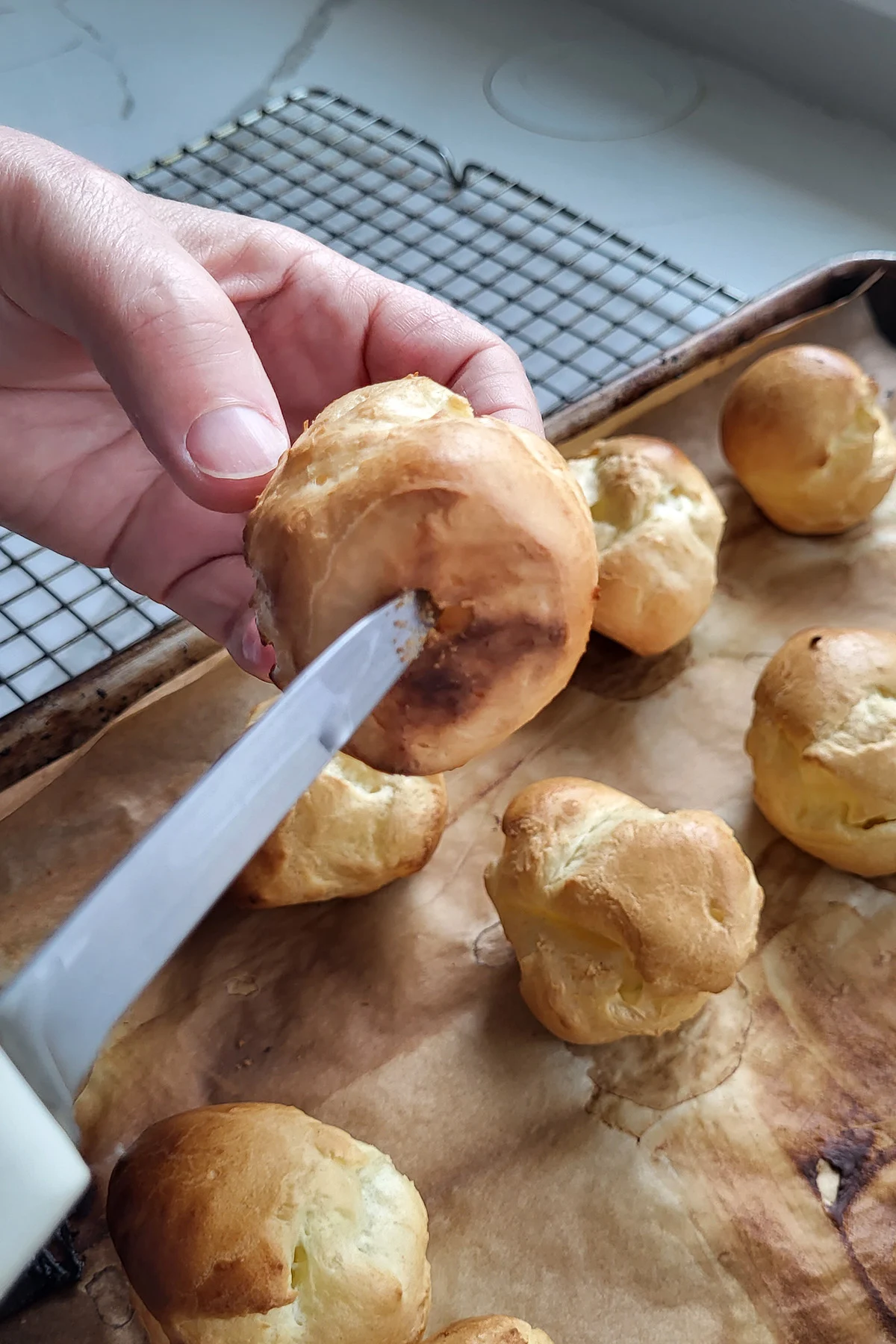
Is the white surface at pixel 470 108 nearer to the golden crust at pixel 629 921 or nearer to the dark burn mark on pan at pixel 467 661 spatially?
the golden crust at pixel 629 921

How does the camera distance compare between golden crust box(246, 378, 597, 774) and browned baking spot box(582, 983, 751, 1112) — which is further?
browned baking spot box(582, 983, 751, 1112)

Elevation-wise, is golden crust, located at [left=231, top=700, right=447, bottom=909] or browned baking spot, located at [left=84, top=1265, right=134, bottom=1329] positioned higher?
golden crust, located at [left=231, top=700, right=447, bottom=909]

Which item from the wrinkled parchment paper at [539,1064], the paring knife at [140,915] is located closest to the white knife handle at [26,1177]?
the paring knife at [140,915]

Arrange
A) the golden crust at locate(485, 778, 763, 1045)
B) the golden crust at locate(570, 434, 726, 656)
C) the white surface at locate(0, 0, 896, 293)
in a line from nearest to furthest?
1. the golden crust at locate(485, 778, 763, 1045)
2. the golden crust at locate(570, 434, 726, 656)
3. the white surface at locate(0, 0, 896, 293)

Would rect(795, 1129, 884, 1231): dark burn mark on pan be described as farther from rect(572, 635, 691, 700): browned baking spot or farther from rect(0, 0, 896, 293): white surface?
rect(0, 0, 896, 293): white surface

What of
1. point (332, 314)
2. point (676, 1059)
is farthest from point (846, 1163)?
point (332, 314)

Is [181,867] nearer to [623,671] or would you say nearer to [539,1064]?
[539,1064]

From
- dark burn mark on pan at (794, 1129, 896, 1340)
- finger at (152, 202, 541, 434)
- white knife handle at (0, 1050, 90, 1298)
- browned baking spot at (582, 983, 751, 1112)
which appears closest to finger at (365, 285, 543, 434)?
finger at (152, 202, 541, 434)

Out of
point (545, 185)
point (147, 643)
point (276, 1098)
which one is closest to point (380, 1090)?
point (276, 1098)

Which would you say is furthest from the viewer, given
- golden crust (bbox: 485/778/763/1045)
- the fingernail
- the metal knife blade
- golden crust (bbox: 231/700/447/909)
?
golden crust (bbox: 231/700/447/909)
